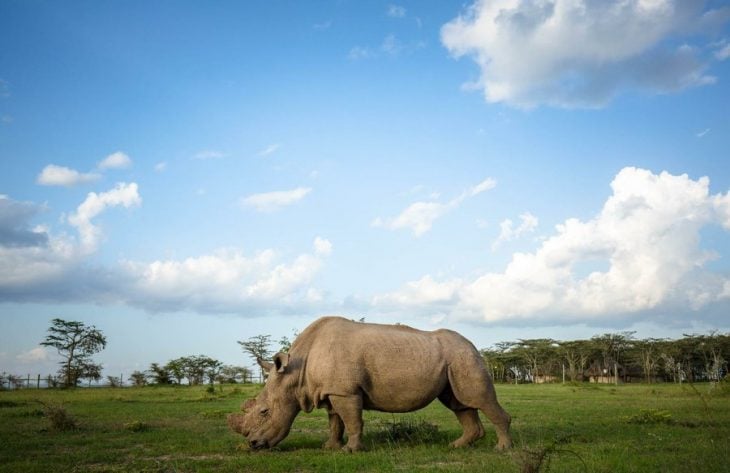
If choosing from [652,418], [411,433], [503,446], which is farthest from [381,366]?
[652,418]

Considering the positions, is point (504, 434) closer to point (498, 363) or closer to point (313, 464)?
point (313, 464)

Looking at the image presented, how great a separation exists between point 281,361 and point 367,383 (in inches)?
68.3

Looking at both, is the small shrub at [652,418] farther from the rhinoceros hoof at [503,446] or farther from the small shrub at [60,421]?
the small shrub at [60,421]

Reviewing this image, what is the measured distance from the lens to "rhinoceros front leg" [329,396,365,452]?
1038cm

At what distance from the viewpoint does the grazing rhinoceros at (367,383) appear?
10.6 meters

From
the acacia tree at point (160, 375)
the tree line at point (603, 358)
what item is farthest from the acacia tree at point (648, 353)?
the acacia tree at point (160, 375)

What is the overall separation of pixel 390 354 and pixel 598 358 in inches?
3109

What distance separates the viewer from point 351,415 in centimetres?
1045

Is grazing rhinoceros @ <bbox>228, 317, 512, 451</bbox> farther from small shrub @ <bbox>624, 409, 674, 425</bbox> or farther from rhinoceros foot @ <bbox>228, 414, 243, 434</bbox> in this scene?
small shrub @ <bbox>624, 409, 674, 425</bbox>

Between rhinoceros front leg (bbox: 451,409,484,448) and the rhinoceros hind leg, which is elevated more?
the rhinoceros hind leg

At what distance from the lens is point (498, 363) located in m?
79.6

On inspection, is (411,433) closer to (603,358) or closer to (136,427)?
(136,427)

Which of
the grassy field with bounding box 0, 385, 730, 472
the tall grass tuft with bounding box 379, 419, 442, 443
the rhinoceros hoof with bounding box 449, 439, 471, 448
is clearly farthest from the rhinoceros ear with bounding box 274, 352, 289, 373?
the rhinoceros hoof with bounding box 449, 439, 471, 448

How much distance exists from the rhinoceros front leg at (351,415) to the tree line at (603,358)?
69.8 metres
